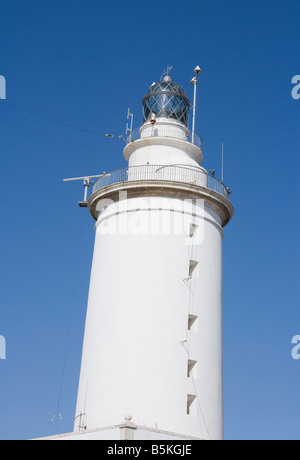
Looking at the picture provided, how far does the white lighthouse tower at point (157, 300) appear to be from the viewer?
25391 mm

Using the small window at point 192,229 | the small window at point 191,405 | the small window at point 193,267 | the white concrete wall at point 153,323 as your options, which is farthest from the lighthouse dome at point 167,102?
the small window at point 191,405

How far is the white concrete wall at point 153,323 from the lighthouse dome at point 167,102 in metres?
5.41

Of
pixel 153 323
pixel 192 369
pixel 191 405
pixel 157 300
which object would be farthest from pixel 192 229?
pixel 191 405

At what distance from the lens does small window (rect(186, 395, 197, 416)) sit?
25.7m

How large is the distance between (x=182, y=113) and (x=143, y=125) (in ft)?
6.32

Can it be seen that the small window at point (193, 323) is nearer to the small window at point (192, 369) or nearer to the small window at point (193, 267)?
the small window at point (192, 369)

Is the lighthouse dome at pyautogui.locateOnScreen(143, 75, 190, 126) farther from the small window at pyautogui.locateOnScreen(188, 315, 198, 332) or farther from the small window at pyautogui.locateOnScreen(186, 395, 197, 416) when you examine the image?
the small window at pyautogui.locateOnScreen(186, 395, 197, 416)

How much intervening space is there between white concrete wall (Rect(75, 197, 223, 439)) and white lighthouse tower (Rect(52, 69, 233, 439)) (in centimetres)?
4

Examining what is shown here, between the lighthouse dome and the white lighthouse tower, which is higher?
the lighthouse dome

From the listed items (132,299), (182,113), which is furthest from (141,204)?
(182,113)

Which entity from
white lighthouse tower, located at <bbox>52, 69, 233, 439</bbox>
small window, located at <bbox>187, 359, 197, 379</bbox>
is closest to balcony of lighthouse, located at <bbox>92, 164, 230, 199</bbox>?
white lighthouse tower, located at <bbox>52, 69, 233, 439</bbox>
